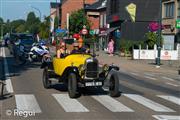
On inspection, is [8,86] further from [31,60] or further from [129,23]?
[129,23]

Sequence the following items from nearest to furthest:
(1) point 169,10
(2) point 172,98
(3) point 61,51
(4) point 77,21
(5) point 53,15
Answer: (2) point 172,98, (3) point 61,51, (1) point 169,10, (4) point 77,21, (5) point 53,15

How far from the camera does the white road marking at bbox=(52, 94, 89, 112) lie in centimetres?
1160

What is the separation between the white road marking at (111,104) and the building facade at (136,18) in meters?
43.7

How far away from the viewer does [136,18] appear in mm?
59000

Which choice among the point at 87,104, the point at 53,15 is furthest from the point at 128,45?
the point at 53,15


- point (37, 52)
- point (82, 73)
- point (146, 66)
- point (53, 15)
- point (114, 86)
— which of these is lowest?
point (146, 66)

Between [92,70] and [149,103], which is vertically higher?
[92,70]

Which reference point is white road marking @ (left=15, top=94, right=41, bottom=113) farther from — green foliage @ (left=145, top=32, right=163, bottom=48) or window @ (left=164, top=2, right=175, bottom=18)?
window @ (left=164, top=2, right=175, bottom=18)

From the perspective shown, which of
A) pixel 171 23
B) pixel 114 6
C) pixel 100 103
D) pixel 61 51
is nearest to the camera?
pixel 100 103

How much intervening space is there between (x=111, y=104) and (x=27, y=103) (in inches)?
83.7

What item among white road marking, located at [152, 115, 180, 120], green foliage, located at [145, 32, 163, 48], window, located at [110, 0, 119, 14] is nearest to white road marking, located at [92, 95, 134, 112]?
white road marking, located at [152, 115, 180, 120]

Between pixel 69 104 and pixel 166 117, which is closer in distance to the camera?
pixel 166 117

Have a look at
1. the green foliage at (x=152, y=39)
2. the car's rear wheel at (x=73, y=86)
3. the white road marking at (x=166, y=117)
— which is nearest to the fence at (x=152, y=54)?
the green foliage at (x=152, y=39)

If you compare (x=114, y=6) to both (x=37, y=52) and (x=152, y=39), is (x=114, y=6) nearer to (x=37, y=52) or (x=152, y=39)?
(x=152, y=39)
